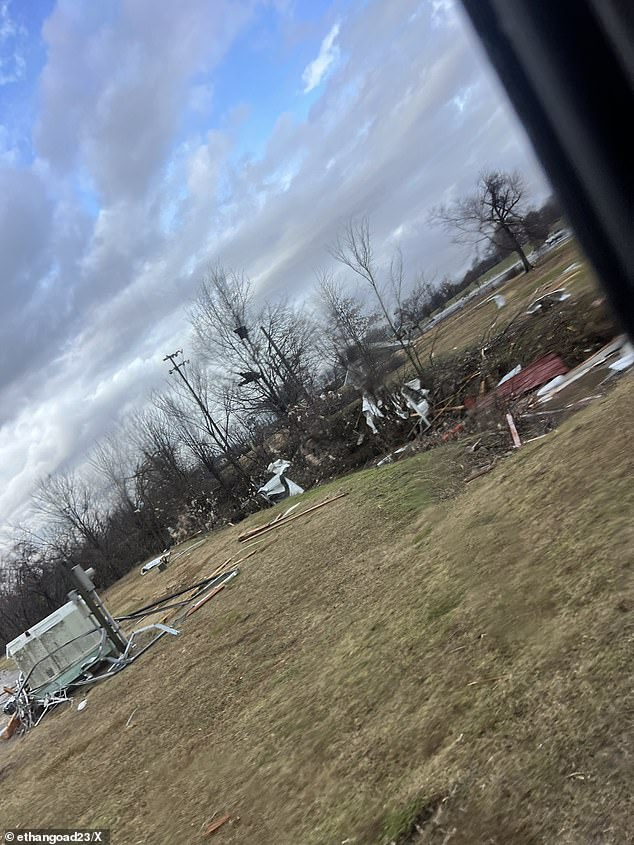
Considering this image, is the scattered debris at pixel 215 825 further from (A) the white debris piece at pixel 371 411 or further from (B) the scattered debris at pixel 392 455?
(A) the white debris piece at pixel 371 411

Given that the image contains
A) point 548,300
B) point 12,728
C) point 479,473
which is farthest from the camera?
point 548,300

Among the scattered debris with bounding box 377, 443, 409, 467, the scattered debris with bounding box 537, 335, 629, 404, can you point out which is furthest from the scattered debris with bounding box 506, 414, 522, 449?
the scattered debris with bounding box 377, 443, 409, 467

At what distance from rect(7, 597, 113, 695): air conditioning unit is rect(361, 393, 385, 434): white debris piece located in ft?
32.5

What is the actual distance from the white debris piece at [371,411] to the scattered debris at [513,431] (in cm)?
708

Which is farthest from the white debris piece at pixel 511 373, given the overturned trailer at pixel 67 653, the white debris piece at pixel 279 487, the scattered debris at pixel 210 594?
the overturned trailer at pixel 67 653

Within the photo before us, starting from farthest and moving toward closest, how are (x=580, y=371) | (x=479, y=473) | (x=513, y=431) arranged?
(x=580, y=371)
(x=513, y=431)
(x=479, y=473)

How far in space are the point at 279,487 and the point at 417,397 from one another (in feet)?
26.2

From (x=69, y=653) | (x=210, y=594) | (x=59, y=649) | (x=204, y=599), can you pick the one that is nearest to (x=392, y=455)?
(x=210, y=594)

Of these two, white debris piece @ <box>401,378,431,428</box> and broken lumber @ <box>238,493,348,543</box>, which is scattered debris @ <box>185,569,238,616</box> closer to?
broken lumber @ <box>238,493,348,543</box>

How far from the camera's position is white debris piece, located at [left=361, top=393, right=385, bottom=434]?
18.2m

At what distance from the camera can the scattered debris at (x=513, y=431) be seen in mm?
9548

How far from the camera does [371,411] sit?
18516 mm

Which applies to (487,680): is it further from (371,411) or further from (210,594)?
(371,411)

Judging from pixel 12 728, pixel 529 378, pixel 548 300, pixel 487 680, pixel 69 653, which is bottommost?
pixel 12 728
